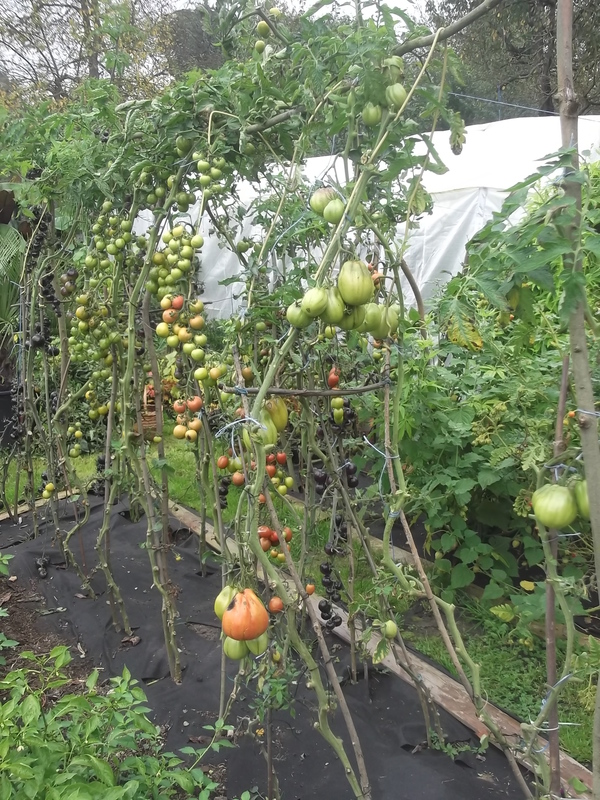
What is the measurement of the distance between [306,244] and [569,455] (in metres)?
1.32

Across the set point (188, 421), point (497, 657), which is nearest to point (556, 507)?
point (188, 421)

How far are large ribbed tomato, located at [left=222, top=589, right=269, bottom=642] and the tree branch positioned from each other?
1.23 meters

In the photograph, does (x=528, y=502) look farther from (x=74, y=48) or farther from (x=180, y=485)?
(x=74, y=48)

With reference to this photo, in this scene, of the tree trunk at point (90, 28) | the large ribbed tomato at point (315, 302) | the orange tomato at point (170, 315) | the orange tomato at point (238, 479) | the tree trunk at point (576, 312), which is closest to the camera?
the tree trunk at point (576, 312)

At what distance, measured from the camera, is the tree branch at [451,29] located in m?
1.12

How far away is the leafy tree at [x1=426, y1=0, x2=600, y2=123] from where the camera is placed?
368 inches

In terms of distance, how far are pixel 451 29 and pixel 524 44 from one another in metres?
11.5

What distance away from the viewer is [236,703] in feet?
7.29

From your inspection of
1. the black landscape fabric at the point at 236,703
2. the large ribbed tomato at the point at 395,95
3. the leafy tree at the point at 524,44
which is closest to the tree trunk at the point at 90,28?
the leafy tree at the point at 524,44

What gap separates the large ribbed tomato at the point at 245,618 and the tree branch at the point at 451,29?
1.23 m

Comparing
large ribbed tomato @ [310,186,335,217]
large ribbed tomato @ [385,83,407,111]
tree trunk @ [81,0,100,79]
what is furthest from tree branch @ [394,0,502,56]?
tree trunk @ [81,0,100,79]

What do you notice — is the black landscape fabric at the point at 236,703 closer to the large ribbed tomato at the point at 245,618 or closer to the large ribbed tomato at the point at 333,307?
the large ribbed tomato at the point at 245,618

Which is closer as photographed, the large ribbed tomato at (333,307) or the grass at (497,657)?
the large ribbed tomato at (333,307)

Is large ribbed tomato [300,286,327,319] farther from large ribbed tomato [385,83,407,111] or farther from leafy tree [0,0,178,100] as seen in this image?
leafy tree [0,0,178,100]
